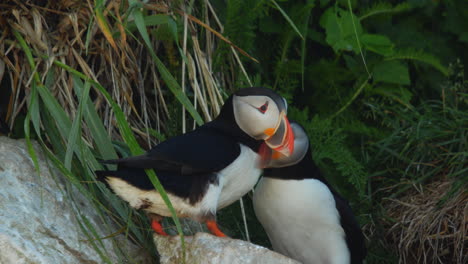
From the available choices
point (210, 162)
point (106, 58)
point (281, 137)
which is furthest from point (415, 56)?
point (210, 162)

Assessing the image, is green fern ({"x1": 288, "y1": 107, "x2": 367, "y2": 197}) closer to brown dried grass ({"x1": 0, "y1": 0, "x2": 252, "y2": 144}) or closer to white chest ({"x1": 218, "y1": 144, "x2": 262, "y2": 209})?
brown dried grass ({"x1": 0, "y1": 0, "x2": 252, "y2": 144})

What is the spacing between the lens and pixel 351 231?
2904mm

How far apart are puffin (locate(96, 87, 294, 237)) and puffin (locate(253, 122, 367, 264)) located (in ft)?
0.69

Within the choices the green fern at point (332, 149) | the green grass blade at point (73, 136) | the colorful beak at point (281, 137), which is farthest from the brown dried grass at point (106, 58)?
the colorful beak at point (281, 137)

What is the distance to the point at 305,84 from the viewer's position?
3857 millimetres

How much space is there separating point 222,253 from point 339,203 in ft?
2.47

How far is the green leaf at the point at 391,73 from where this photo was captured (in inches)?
144

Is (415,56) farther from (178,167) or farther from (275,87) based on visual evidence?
(178,167)

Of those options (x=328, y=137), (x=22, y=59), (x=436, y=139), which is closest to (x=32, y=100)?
(x=22, y=59)

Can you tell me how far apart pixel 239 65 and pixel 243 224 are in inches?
28.6

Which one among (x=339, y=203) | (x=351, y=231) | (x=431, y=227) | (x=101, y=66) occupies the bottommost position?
(x=431, y=227)

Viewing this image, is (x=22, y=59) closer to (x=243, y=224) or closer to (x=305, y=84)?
(x=243, y=224)

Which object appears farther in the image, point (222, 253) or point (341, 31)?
point (341, 31)

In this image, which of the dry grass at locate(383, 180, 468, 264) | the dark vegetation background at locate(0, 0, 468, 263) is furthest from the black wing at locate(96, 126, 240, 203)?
the dry grass at locate(383, 180, 468, 264)
